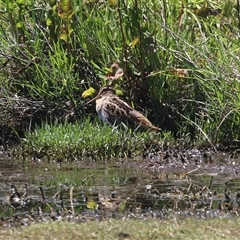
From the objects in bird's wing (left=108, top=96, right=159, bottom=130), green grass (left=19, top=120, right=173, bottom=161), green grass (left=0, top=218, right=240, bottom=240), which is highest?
green grass (left=0, top=218, right=240, bottom=240)

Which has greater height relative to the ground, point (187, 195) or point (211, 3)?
point (211, 3)

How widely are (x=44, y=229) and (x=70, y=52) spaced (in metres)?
3.74

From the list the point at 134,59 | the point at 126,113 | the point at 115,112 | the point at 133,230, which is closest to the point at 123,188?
the point at 133,230

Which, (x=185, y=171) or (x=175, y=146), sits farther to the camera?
(x=175, y=146)

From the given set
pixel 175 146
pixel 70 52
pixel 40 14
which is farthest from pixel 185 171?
pixel 40 14

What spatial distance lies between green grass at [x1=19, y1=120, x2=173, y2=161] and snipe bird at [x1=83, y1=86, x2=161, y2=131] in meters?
0.10

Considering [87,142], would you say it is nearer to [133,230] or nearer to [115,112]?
[115,112]

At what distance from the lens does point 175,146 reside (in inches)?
312

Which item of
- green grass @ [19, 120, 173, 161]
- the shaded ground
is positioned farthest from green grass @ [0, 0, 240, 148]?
the shaded ground

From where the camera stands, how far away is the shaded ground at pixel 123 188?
5594mm

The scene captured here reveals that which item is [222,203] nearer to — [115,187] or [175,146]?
[115,187]

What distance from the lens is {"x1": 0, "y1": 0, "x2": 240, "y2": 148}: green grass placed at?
7984 millimetres

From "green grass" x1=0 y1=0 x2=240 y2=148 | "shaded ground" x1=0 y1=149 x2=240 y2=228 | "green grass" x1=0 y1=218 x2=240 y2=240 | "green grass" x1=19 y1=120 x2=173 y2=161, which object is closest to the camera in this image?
"green grass" x1=0 y1=218 x2=240 y2=240

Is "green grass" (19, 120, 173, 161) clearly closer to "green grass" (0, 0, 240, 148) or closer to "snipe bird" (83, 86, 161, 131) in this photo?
"snipe bird" (83, 86, 161, 131)
